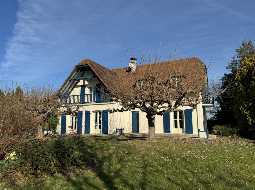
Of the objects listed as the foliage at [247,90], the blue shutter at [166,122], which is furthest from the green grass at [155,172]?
the blue shutter at [166,122]

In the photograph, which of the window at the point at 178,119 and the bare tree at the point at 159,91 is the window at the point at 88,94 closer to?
the window at the point at 178,119

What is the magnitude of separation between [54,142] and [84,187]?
151 inches

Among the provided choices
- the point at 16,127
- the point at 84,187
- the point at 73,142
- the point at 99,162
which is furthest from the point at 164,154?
the point at 16,127

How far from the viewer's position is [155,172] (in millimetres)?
12078

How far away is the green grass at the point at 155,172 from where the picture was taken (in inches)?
415

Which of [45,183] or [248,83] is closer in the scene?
[45,183]

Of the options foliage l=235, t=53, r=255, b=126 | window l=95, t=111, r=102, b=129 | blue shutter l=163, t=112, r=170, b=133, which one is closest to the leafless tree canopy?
foliage l=235, t=53, r=255, b=126

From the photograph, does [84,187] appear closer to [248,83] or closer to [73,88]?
[248,83]

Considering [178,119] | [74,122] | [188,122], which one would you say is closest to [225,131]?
[188,122]

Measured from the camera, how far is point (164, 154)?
15.7m

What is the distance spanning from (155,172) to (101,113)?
2602 centimetres

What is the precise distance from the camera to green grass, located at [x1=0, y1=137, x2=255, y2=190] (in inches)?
415

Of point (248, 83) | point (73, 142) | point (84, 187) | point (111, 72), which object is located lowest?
point (84, 187)

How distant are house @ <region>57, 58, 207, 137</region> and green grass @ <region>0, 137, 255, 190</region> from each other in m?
16.5
